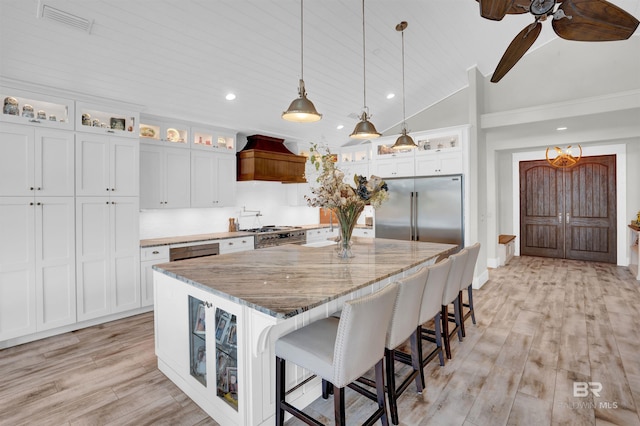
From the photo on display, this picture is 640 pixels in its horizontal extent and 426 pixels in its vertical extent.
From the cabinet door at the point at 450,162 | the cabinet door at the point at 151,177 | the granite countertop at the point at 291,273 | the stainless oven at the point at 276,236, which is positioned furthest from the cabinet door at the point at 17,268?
the cabinet door at the point at 450,162

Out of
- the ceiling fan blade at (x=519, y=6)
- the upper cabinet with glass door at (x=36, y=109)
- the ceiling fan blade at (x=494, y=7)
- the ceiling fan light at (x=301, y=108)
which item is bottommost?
the ceiling fan light at (x=301, y=108)

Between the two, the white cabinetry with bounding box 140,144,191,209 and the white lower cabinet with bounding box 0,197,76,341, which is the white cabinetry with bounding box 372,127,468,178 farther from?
the white lower cabinet with bounding box 0,197,76,341

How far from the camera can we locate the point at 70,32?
2.81 m

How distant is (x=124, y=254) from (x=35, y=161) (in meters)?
1.27

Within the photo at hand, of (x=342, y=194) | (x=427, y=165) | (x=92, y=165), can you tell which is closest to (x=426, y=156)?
(x=427, y=165)

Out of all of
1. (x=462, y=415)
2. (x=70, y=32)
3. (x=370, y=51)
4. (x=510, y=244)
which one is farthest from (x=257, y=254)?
(x=510, y=244)

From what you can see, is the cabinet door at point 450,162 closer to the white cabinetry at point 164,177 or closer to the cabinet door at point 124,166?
the white cabinetry at point 164,177

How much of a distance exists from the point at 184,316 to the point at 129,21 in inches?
102

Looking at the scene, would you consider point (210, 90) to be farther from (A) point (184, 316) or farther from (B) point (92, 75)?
(A) point (184, 316)

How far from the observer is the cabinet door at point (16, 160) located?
3.01 meters

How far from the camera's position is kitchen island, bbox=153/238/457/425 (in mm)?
1698

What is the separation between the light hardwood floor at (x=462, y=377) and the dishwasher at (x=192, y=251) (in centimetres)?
79

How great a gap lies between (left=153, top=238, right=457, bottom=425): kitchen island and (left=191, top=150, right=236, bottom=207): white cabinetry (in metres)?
2.43

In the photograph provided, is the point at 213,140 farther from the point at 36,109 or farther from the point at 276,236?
the point at 36,109
